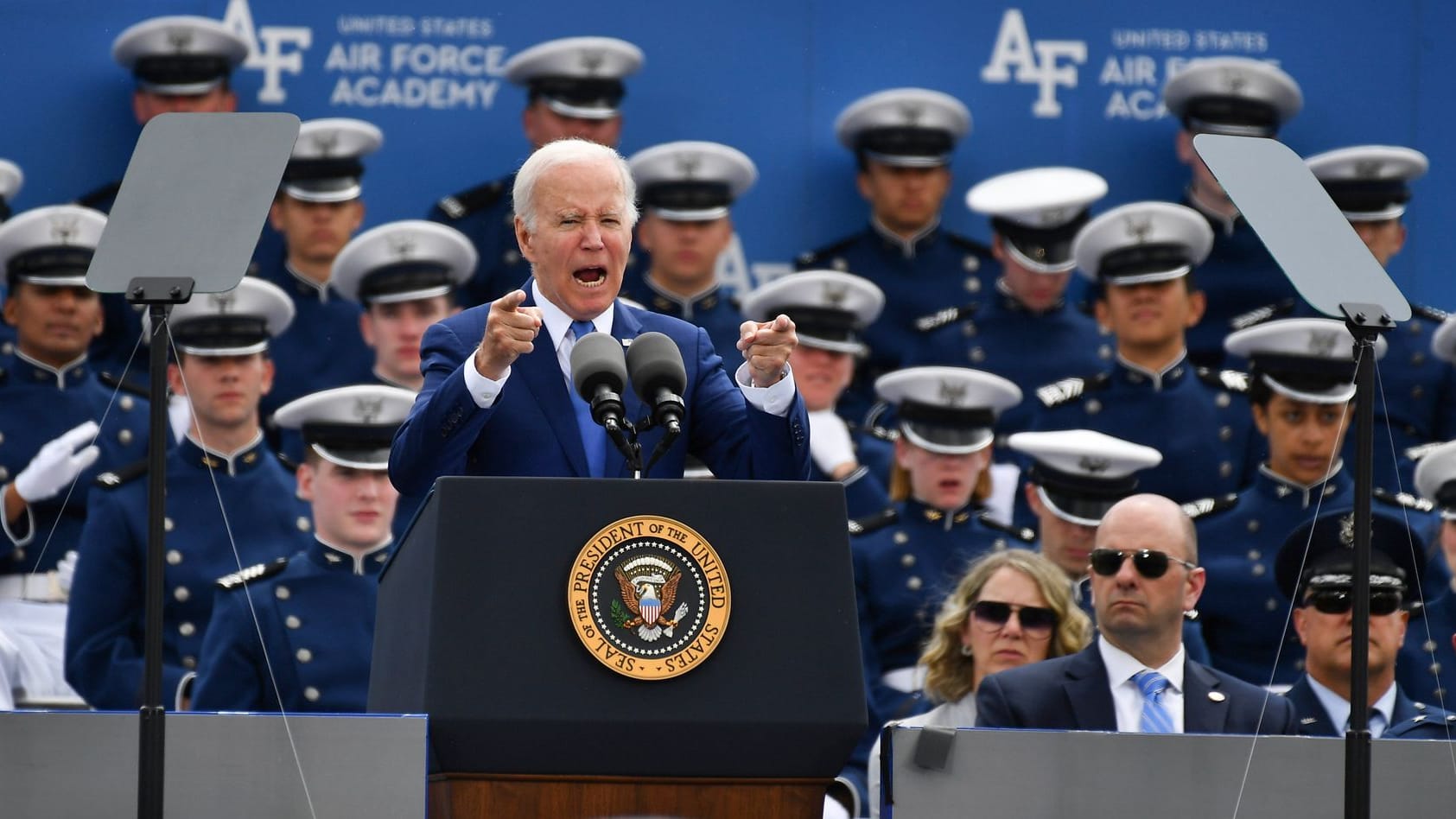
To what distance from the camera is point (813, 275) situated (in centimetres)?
600

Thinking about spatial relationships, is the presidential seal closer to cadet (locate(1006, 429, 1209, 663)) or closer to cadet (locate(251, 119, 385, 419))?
cadet (locate(1006, 429, 1209, 663))

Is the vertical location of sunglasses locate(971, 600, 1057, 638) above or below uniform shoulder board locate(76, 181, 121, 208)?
below

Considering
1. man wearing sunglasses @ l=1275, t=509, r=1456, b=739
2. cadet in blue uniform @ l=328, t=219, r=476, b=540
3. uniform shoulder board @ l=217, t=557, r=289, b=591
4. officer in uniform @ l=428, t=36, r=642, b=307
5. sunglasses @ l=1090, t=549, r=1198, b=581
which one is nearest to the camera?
sunglasses @ l=1090, t=549, r=1198, b=581

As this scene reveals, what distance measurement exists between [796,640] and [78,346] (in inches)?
153

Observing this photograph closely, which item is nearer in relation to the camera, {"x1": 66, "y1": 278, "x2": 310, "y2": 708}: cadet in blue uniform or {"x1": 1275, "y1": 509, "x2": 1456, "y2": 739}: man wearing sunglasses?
{"x1": 1275, "y1": 509, "x2": 1456, "y2": 739}: man wearing sunglasses

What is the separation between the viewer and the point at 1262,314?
20.1ft

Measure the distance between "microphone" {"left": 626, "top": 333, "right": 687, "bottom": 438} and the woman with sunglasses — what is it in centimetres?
269

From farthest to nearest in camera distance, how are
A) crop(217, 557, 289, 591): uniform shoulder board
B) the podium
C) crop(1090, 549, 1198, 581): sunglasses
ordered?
crop(217, 557, 289, 591): uniform shoulder board
crop(1090, 549, 1198, 581): sunglasses
the podium

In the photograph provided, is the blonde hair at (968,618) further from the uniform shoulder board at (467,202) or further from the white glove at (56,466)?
the white glove at (56,466)

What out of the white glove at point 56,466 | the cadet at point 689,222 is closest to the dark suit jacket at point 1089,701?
the cadet at point 689,222

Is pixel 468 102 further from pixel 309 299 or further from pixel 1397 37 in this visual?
pixel 1397 37

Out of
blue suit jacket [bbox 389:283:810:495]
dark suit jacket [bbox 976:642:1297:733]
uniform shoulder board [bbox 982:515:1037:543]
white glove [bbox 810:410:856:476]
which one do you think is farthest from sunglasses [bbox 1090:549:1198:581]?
blue suit jacket [bbox 389:283:810:495]

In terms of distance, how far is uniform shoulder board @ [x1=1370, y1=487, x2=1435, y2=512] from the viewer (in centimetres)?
590

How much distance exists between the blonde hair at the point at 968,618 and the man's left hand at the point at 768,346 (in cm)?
252
